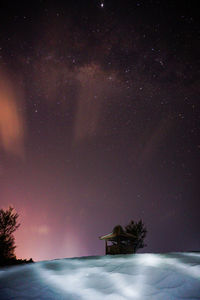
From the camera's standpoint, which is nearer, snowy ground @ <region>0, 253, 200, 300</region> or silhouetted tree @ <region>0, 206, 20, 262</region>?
snowy ground @ <region>0, 253, 200, 300</region>

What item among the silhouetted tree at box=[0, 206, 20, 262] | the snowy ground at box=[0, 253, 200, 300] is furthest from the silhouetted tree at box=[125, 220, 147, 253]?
the snowy ground at box=[0, 253, 200, 300]

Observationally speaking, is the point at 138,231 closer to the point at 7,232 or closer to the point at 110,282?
the point at 7,232

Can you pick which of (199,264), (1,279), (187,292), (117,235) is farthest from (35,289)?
(117,235)

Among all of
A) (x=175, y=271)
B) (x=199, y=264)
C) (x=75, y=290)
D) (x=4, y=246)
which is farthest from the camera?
(x=4, y=246)

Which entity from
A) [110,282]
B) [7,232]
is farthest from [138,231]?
[110,282]

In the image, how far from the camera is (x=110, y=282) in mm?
2195

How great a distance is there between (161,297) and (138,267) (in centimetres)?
93

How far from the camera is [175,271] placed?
235 cm

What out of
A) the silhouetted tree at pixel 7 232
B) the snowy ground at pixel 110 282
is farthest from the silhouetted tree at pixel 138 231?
the snowy ground at pixel 110 282

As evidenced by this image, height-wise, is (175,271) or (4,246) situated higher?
(175,271)

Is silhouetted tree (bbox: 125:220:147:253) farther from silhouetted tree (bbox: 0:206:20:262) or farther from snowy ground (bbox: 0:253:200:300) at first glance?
snowy ground (bbox: 0:253:200:300)

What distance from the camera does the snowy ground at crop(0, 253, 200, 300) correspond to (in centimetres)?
186

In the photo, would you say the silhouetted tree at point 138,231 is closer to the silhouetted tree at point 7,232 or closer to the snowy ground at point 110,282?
the silhouetted tree at point 7,232

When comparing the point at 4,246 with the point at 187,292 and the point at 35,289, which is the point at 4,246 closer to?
the point at 35,289
